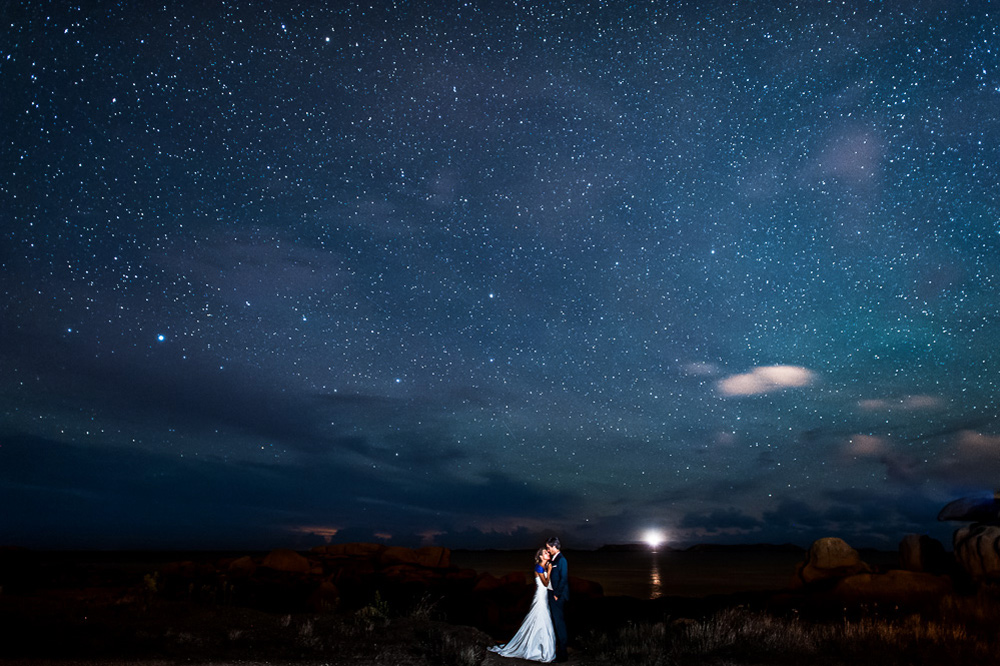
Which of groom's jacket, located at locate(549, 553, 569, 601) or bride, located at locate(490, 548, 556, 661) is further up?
groom's jacket, located at locate(549, 553, 569, 601)

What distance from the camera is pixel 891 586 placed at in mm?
25188

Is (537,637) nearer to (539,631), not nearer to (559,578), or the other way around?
(539,631)

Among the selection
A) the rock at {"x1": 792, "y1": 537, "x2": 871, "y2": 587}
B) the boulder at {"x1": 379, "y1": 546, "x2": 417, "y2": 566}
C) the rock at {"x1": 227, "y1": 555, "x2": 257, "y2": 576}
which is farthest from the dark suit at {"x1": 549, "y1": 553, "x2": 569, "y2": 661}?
the boulder at {"x1": 379, "y1": 546, "x2": 417, "y2": 566}

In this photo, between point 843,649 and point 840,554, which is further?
point 840,554

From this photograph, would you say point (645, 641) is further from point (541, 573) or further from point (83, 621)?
point (83, 621)

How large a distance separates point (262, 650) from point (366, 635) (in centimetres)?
230

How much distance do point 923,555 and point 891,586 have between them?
355 cm

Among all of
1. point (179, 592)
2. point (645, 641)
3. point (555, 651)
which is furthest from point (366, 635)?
point (179, 592)

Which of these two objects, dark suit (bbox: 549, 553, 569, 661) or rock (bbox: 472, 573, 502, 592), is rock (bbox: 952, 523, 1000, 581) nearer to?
rock (bbox: 472, 573, 502, 592)

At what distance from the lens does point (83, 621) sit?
13.5 m

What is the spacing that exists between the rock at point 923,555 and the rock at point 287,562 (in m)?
27.8

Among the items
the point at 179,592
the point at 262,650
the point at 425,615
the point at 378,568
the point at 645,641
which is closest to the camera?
the point at 262,650

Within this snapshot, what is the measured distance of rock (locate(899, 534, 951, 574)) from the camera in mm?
27156

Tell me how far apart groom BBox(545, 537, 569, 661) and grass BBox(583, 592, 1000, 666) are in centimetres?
76
